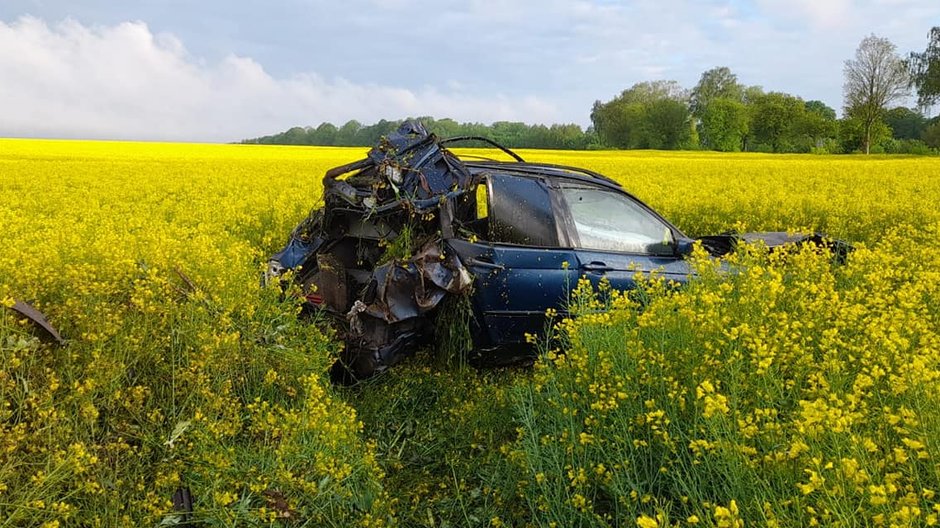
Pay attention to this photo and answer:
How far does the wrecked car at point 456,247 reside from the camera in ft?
13.4

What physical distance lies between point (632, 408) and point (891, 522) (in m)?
1.22

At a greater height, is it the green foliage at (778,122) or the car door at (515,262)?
the green foliage at (778,122)

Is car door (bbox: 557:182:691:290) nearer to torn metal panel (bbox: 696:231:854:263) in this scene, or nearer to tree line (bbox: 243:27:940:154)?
torn metal panel (bbox: 696:231:854:263)

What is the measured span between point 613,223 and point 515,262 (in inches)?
41.4

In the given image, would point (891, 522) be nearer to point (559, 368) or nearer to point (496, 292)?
point (559, 368)

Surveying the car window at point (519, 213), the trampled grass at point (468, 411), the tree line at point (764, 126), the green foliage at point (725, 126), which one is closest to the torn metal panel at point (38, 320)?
the trampled grass at point (468, 411)

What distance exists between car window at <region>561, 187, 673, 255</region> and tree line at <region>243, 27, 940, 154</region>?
1614 inches

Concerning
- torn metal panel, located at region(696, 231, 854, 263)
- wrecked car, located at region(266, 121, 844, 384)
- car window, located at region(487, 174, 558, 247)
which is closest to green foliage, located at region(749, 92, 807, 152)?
torn metal panel, located at region(696, 231, 854, 263)

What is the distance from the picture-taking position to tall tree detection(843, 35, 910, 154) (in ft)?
169

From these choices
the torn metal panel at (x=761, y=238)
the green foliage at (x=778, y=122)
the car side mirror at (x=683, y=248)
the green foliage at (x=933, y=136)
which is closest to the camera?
the car side mirror at (x=683, y=248)

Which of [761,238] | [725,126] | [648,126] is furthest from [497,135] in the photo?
[761,238]

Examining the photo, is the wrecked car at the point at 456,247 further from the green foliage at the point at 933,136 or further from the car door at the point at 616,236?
the green foliage at the point at 933,136

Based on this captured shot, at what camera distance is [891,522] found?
166 cm

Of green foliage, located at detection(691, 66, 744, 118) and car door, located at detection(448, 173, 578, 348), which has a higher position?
green foliage, located at detection(691, 66, 744, 118)
